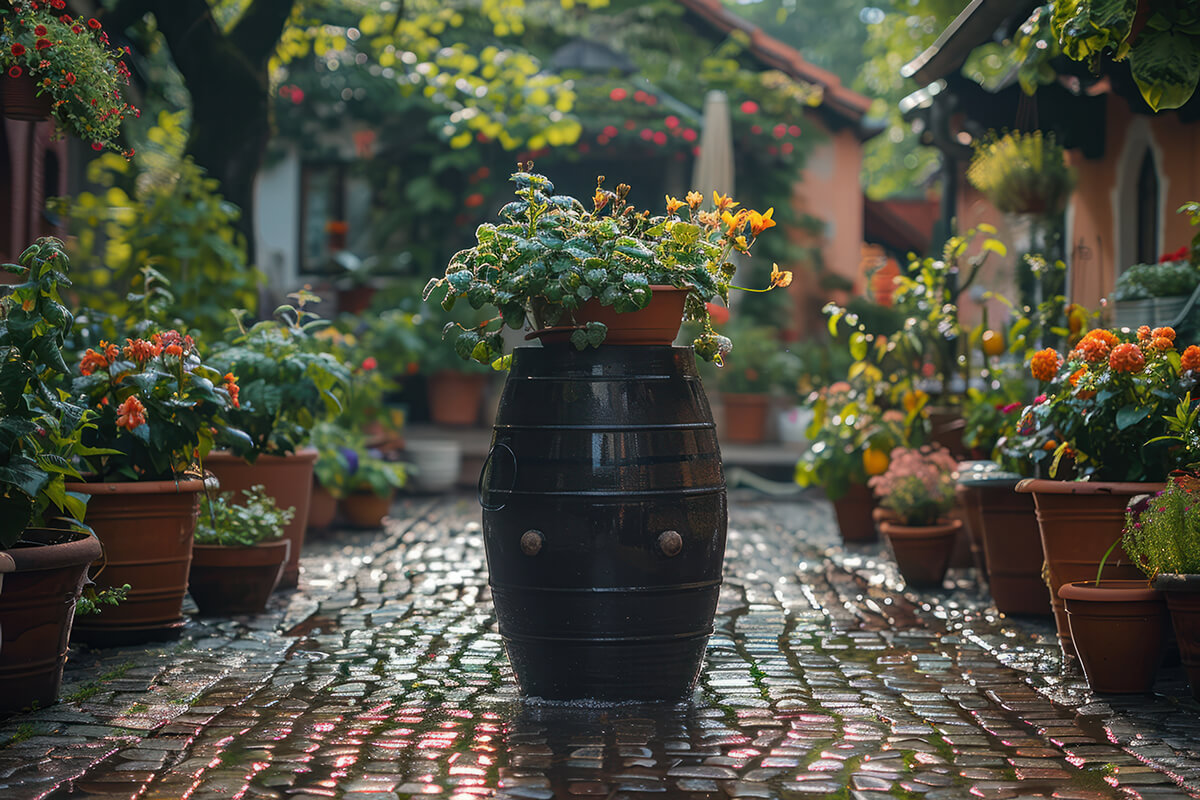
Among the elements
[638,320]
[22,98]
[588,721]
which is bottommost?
[588,721]

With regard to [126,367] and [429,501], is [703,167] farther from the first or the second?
[126,367]

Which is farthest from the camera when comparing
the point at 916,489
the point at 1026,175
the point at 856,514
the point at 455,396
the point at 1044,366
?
the point at 455,396

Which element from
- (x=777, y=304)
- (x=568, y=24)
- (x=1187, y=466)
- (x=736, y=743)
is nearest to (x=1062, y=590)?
(x=1187, y=466)

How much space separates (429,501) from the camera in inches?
432

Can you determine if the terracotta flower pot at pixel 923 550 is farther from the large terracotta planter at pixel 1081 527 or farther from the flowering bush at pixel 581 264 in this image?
the flowering bush at pixel 581 264

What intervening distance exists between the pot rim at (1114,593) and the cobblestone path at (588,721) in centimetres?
34

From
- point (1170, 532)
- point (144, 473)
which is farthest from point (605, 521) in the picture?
point (144, 473)

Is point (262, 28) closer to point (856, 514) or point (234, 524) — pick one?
point (234, 524)

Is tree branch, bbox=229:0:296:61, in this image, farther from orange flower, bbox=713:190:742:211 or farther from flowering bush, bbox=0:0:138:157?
orange flower, bbox=713:190:742:211

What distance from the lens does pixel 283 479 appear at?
636cm

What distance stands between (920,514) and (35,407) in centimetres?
441

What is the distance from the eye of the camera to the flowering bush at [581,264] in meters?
3.88

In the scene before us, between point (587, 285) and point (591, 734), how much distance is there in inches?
53.7

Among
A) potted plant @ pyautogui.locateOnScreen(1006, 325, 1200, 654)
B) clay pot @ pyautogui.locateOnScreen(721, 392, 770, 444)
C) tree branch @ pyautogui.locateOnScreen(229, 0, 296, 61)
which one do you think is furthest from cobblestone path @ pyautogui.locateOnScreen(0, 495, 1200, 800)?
clay pot @ pyautogui.locateOnScreen(721, 392, 770, 444)
